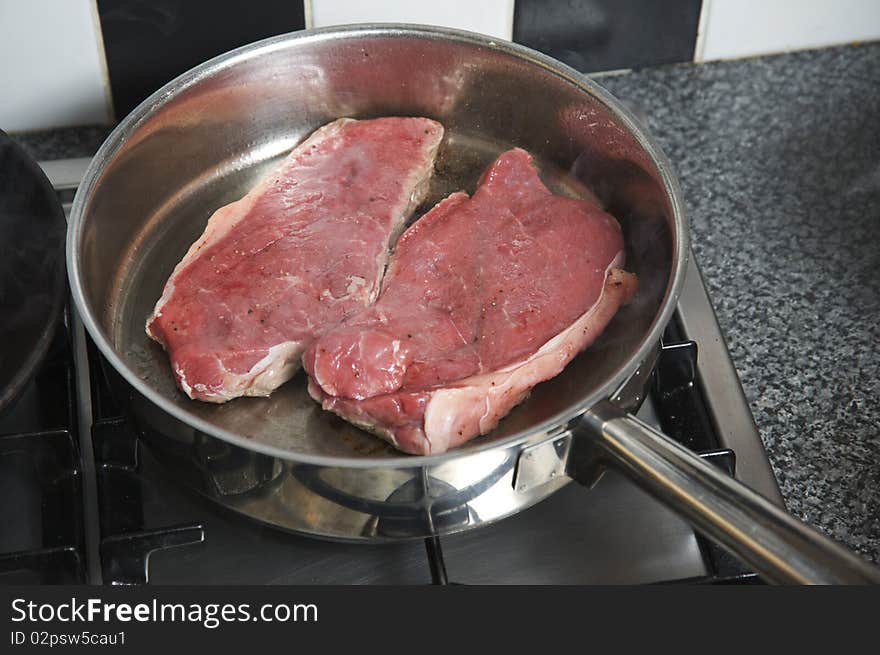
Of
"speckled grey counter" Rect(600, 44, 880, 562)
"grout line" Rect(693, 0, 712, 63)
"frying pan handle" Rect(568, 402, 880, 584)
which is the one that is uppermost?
"grout line" Rect(693, 0, 712, 63)

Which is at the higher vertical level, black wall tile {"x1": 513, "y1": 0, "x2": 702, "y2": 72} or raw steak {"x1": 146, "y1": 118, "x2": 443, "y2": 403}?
black wall tile {"x1": 513, "y1": 0, "x2": 702, "y2": 72}

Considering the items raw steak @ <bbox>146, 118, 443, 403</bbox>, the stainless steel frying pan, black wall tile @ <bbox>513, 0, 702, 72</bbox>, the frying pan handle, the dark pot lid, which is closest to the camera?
the frying pan handle

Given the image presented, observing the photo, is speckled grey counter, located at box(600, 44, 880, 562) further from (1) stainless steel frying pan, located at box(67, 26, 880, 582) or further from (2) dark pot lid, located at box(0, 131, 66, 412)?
(2) dark pot lid, located at box(0, 131, 66, 412)

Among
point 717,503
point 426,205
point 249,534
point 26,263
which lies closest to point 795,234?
point 426,205

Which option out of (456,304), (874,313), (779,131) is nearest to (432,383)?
(456,304)

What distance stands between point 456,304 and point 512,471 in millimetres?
251

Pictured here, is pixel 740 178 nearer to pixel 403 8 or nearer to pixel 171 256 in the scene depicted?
pixel 403 8

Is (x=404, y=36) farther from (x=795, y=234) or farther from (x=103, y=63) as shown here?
(x=795, y=234)

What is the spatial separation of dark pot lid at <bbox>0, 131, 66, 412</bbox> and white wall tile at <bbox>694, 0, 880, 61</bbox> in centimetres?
84

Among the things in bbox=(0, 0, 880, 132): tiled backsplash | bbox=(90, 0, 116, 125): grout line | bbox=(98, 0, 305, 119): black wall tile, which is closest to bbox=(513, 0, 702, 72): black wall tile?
bbox=(0, 0, 880, 132): tiled backsplash

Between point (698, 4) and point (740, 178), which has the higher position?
point (698, 4)

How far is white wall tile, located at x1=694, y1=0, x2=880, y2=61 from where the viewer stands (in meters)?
1.36

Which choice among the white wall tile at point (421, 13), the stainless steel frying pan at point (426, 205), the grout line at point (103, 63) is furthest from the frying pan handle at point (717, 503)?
the grout line at point (103, 63)

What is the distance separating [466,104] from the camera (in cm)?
124
